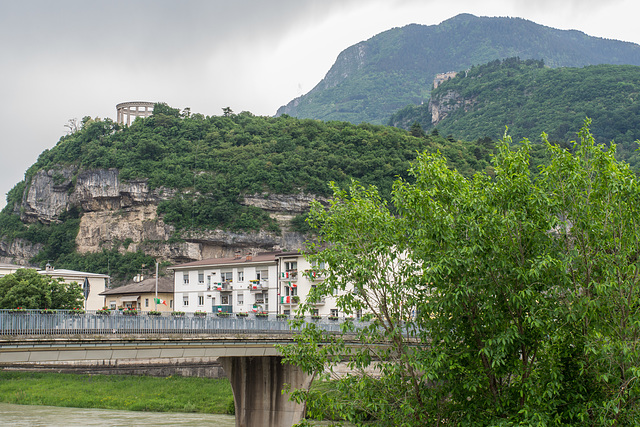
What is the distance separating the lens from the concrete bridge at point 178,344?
2789 centimetres

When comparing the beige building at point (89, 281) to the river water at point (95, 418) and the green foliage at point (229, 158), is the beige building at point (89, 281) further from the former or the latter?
the green foliage at point (229, 158)

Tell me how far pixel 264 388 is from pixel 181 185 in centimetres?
11294

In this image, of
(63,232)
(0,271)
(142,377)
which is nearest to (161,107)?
(63,232)

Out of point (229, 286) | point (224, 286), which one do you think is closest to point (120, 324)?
point (229, 286)

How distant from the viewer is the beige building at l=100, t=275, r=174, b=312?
87.4 m

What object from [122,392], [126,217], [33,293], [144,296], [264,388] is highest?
[126,217]

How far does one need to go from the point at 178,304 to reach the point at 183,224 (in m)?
56.3

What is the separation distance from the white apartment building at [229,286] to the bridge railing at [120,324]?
36.3 meters

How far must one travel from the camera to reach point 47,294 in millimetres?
62562

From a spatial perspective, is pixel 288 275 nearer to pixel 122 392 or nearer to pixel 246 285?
pixel 246 285

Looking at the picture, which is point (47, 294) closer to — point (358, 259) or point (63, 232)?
point (358, 259)

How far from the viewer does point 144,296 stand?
291ft

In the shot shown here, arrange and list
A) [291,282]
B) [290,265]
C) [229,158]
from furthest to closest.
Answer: [229,158], [290,265], [291,282]

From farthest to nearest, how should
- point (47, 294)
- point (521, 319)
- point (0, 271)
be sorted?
point (0, 271) → point (47, 294) → point (521, 319)
